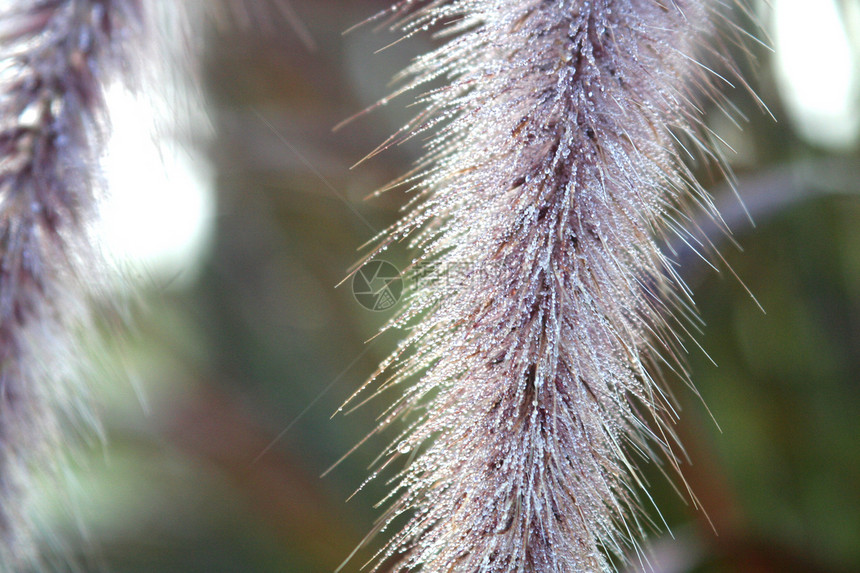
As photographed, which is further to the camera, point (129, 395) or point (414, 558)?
point (129, 395)

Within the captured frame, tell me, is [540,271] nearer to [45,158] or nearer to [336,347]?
[45,158]

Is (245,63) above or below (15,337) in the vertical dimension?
above

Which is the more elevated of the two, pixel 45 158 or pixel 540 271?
pixel 45 158

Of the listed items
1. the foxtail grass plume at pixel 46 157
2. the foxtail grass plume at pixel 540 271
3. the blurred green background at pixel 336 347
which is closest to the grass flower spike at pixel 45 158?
the foxtail grass plume at pixel 46 157

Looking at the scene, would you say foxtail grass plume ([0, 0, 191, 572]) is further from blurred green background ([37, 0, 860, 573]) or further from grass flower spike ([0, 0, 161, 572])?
blurred green background ([37, 0, 860, 573])

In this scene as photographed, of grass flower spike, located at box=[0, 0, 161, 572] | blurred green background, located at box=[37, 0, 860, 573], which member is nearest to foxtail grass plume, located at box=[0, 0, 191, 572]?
grass flower spike, located at box=[0, 0, 161, 572]

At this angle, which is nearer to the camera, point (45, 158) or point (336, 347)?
point (45, 158)

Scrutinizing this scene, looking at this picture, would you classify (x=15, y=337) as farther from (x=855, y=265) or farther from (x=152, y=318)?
(x=855, y=265)

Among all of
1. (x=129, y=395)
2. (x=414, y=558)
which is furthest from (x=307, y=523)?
(x=414, y=558)

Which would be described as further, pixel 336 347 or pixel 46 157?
pixel 336 347

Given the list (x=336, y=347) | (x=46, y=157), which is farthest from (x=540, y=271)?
A: (x=336, y=347)
